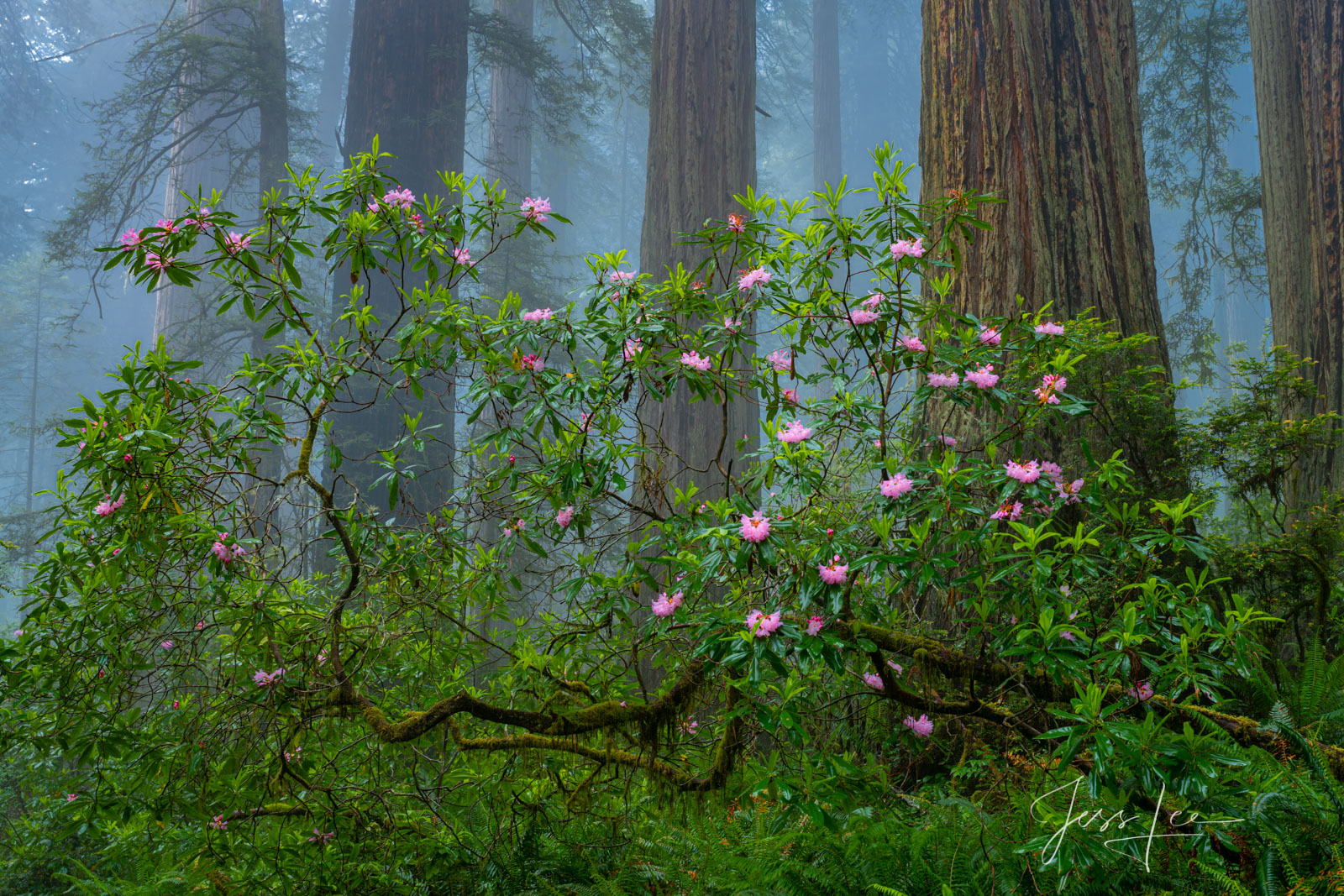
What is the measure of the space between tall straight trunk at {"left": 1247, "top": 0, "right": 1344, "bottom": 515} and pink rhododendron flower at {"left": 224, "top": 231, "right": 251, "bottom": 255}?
481 cm

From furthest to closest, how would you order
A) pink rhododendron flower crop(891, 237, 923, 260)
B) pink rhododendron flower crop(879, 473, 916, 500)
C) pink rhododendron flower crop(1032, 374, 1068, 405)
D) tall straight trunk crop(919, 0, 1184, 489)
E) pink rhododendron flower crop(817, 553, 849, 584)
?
tall straight trunk crop(919, 0, 1184, 489), pink rhododendron flower crop(891, 237, 923, 260), pink rhododendron flower crop(1032, 374, 1068, 405), pink rhododendron flower crop(879, 473, 916, 500), pink rhododendron flower crop(817, 553, 849, 584)

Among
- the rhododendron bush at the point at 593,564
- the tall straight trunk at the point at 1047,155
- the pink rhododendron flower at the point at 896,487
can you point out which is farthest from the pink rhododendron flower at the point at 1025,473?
the tall straight trunk at the point at 1047,155

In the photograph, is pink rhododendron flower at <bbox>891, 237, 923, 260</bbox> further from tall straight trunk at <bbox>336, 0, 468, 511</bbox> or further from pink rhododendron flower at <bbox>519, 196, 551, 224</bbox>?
tall straight trunk at <bbox>336, 0, 468, 511</bbox>

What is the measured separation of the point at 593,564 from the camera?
8.35 feet

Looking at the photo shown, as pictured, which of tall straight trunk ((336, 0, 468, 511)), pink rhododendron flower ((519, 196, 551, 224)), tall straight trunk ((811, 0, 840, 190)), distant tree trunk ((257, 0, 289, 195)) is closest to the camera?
pink rhododendron flower ((519, 196, 551, 224))

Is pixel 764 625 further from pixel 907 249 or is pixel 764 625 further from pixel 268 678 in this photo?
pixel 268 678

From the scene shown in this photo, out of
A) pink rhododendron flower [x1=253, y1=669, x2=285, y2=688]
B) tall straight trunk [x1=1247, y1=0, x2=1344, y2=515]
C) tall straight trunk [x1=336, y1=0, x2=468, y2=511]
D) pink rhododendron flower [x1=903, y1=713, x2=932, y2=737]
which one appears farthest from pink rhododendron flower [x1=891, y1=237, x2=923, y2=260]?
tall straight trunk [x1=336, y1=0, x2=468, y2=511]

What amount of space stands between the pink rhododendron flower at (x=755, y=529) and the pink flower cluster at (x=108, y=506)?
5.26 feet

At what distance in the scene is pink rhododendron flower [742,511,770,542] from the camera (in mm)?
1646

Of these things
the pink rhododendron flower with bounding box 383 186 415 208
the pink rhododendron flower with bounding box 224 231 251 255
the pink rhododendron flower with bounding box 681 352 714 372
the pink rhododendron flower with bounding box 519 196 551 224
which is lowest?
the pink rhododendron flower with bounding box 681 352 714 372

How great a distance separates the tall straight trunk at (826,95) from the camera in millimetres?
21547

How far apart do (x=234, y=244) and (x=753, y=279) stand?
1.48m
